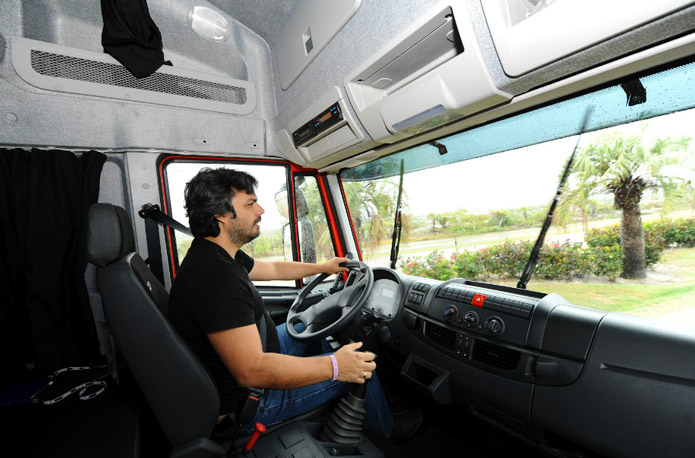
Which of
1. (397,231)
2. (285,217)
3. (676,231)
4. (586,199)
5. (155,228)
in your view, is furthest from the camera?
(285,217)

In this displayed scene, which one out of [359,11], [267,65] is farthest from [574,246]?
[267,65]

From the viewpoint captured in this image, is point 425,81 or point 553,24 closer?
point 553,24

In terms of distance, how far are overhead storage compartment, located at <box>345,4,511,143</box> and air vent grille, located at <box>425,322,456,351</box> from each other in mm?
1108

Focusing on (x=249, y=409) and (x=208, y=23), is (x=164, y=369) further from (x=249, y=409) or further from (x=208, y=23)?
(x=208, y=23)

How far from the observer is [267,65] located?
290cm

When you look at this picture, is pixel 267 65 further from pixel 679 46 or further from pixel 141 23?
pixel 679 46

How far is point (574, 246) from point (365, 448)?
4.46 ft

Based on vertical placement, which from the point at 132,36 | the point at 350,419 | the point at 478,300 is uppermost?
the point at 132,36

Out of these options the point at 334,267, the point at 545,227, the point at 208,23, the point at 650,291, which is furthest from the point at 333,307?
the point at 208,23

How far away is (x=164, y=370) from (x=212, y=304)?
1.09ft

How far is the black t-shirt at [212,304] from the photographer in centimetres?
116

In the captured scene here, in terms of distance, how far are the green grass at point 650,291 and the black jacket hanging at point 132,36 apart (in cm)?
314

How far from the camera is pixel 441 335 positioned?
1621 mm

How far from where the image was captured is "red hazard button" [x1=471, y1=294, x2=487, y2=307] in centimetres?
149
